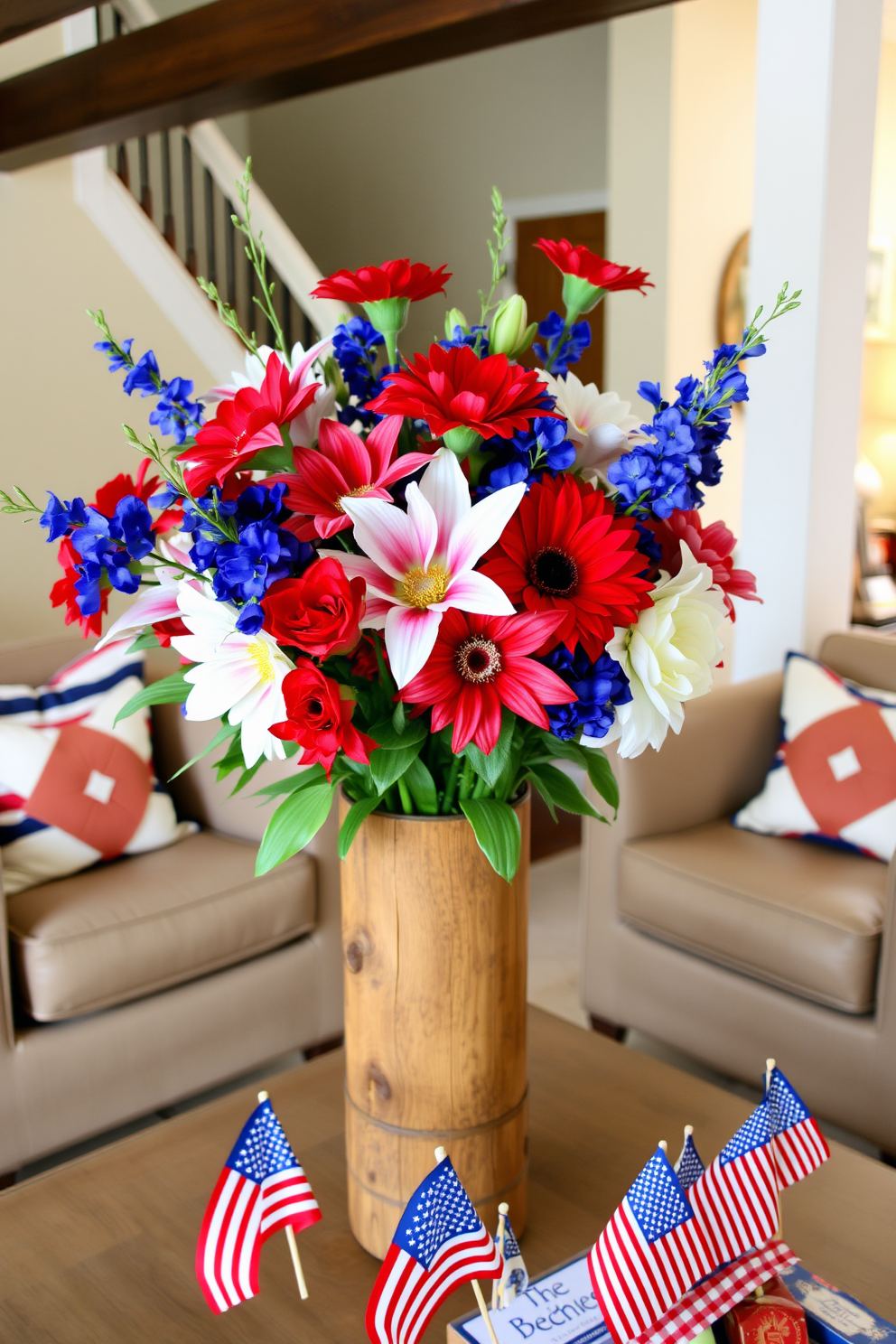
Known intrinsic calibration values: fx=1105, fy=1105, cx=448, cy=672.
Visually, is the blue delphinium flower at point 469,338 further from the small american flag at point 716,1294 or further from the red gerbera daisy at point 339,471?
the small american flag at point 716,1294

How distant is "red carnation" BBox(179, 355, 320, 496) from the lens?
763 mm

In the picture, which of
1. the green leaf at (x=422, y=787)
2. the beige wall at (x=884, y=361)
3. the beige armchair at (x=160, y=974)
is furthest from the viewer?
the beige wall at (x=884, y=361)

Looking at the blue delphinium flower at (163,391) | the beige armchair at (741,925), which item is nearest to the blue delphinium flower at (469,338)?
the blue delphinium flower at (163,391)

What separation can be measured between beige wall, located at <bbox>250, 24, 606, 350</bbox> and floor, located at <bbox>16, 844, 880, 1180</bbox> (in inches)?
129

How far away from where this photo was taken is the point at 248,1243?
867mm

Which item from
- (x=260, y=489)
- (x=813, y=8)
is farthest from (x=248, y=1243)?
(x=813, y=8)

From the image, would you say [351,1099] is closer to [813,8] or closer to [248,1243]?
[248,1243]

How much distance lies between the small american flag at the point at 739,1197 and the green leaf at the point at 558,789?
29 centimetres

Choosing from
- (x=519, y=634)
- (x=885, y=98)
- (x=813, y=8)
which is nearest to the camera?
(x=519, y=634)

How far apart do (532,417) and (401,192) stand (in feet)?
20.0

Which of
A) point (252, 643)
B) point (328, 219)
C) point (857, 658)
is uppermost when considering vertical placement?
point (328, 219)

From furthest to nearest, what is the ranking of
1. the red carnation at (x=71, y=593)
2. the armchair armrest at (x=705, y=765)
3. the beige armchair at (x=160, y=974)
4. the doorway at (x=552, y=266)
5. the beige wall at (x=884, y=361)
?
1. the doorway at (x=552, y=266)
2. the beige wall at (x=884, y=361)
3. the armchair armrest at (x=705, y=765)
4. the beige armchair at (x=160, y=974)
5. the red carnation at (x=71, y=593)

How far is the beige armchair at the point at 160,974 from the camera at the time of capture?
1773 mm

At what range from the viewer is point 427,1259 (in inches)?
31.8
